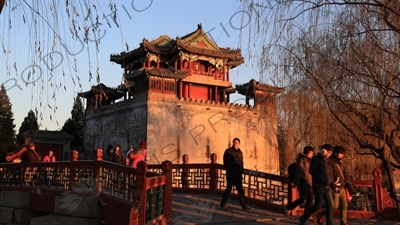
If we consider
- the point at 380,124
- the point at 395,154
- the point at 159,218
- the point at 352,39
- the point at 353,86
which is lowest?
the point at 159,218

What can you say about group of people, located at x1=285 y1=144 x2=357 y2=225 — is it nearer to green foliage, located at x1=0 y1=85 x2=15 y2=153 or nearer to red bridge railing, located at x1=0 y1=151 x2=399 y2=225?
red bridge railing, located at x1=0 y1=151 x2=399 y2=225

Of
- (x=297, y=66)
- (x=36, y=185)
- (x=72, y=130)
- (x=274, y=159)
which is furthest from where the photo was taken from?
(x=72, y=130)

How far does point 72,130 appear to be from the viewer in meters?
34.1

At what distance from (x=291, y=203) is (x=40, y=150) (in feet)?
80.6

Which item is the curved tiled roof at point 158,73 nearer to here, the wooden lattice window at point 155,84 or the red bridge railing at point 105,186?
the wooden lattice window at point 155,84

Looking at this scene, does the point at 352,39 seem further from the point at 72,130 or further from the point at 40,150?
the point at 72,130

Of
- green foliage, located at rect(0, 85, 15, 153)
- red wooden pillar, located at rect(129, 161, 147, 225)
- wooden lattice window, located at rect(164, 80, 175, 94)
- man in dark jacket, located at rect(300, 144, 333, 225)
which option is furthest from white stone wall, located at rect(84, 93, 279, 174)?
red wooden pillar, located at rect(129, 161, 147, 225)

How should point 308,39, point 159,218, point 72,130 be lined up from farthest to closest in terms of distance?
1. point 72,130
2. point 308,39
3. point 159,218

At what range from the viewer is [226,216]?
6801 mm

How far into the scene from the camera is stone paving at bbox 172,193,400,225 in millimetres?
6375


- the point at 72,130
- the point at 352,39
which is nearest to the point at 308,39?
the point at 352,39

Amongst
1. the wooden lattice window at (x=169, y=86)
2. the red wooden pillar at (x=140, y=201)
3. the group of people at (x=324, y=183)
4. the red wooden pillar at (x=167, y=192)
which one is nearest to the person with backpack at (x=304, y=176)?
the group of people at (x=324, y=183)

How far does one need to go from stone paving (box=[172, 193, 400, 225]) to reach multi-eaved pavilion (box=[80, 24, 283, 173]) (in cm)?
1416

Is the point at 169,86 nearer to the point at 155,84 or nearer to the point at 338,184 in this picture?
the point at 155,84
